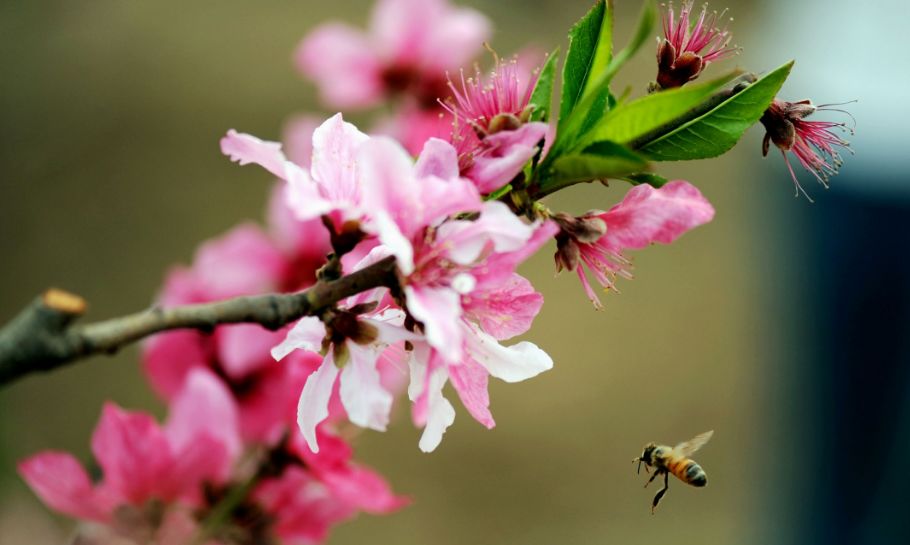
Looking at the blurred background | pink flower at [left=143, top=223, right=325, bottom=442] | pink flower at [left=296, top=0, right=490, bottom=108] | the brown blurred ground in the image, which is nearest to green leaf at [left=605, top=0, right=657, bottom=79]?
pink flower at [left=143, top=223, right=325, bottom=442]

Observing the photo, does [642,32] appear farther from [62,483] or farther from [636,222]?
[62,483]

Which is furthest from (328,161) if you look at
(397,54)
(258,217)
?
(258,217)

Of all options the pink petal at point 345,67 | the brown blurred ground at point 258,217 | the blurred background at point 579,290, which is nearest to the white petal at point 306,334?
the pink petal at point 345,67

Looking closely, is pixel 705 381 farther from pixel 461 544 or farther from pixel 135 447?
pixel 135 447

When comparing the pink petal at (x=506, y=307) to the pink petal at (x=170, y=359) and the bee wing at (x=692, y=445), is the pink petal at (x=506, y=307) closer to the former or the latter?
the bee wing at (x=692, y=445)

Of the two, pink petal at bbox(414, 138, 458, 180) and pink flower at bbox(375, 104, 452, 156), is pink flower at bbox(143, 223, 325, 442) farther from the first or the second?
pink petal at bbox(414, 138, 458, 180)

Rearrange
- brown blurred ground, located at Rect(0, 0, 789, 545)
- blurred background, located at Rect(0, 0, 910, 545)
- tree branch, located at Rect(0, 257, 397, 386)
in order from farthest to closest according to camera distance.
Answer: brown blurred ground, located at Rect(0, 0, 789, 545)
blurred background, located at Rect(0, 0, 910, 545)
tree branch, located at Rect(0, 257, 397, 386)
